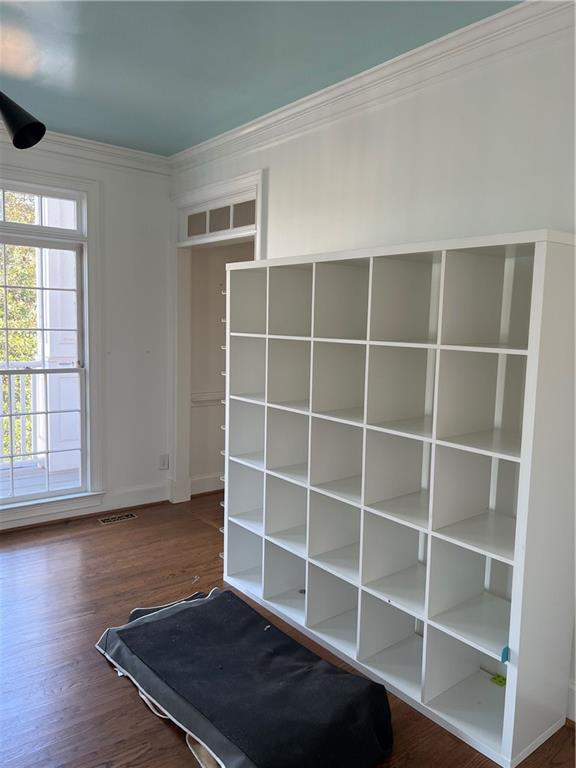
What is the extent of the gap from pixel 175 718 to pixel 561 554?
1.61m

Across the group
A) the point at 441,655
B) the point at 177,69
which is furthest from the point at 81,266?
the point at 441,655

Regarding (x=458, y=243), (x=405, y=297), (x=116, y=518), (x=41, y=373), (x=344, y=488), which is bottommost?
(x=116, y=518)

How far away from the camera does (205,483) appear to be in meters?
5.13

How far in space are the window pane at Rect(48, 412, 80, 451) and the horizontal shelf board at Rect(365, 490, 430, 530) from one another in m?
2.81

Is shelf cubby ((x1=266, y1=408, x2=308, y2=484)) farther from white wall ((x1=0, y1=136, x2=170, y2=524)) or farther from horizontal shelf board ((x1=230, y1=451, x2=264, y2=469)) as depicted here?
white wall ((x1=0, y1=136, x2=170, y2=524))

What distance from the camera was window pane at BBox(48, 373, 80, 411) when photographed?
4.27 m

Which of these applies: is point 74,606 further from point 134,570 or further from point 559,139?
point 559,139

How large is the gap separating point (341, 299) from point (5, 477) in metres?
2.92

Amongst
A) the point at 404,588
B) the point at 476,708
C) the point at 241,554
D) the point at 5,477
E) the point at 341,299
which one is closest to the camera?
the point at 476,708

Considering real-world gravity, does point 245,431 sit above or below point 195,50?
below

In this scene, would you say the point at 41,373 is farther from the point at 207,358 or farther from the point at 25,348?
the point at 207,358

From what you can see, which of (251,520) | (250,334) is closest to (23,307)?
(250,334)

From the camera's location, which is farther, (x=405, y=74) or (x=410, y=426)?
(x=405, y=74)

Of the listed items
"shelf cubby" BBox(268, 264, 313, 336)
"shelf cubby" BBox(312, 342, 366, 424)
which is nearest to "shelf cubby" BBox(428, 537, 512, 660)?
"shelf cubby" BBox(312, 342, 366, 424)
